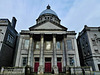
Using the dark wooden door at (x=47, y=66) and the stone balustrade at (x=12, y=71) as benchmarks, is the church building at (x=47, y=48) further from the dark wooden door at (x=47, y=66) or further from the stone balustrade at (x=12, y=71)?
the stone balustrade at (x=12, y=71)

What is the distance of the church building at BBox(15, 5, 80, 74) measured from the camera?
15625mm

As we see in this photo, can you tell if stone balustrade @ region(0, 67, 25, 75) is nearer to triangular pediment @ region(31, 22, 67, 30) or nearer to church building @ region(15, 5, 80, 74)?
church building @ region(15, 5, 80, 74)

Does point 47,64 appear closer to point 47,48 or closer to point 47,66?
point 47,66

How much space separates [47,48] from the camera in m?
17.4

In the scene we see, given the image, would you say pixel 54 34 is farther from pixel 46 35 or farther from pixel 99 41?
pixel 99 41

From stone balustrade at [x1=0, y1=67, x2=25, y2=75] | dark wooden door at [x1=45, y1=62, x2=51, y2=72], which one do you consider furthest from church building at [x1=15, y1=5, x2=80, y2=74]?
stone balustrade at [x1=0, y1=67, x2=25, y2=75]

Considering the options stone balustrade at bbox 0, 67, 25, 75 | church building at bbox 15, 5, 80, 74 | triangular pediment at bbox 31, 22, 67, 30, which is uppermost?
triangular pediment at bbox 31, 22, 67, 30

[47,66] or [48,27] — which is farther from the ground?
[48,27]

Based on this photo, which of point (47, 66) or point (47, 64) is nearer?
point (47, 66)

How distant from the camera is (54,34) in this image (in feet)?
A: 55.6

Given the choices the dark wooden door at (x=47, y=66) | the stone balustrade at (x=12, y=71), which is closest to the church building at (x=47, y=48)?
the dark wooden door at (x=47, y=66)

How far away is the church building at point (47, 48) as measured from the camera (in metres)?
15.6

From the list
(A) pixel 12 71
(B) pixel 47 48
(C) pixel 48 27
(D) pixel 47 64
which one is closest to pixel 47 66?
(D) pixel 47 64

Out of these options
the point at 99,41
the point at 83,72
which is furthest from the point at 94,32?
the point at 83,72
